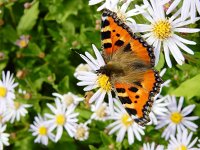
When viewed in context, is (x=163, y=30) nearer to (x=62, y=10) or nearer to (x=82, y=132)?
(x=82, y=132)

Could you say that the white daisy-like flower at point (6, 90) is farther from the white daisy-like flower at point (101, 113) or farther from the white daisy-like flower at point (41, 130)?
the white daisy-like flower at point (101, 113)

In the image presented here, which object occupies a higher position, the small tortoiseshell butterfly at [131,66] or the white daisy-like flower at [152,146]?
the small tortoiseshell butterfly at [131,66]

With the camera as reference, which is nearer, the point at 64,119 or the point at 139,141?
the point at 139,141

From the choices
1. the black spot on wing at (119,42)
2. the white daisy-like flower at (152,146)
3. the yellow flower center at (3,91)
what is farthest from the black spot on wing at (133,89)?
the yellow flower center at (3,91)

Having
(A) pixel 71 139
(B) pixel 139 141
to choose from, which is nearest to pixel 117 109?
(B) pixel 139 141

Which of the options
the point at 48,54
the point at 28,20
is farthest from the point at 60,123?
the point at 28,20

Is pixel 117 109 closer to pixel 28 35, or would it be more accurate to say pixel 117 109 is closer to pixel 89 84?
pixel 89 84

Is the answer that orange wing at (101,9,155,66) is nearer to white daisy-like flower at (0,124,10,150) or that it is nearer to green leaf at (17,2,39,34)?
white daisy-like flower at (0,124,10,150)
